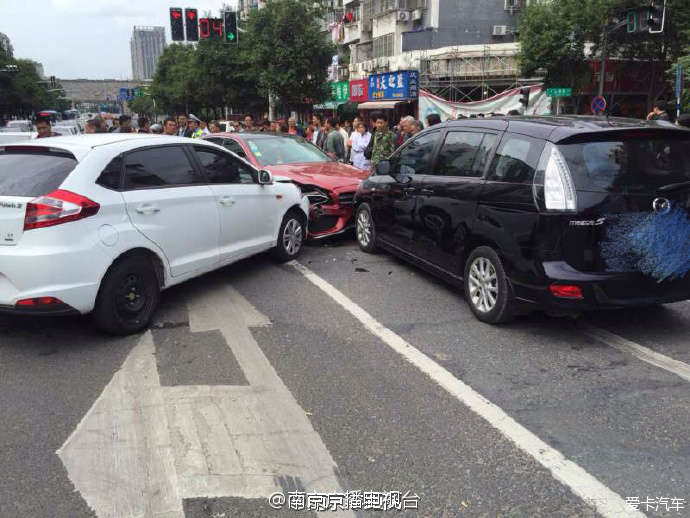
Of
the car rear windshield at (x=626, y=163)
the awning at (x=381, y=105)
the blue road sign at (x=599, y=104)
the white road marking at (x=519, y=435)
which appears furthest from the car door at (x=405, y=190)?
the awning at (x=381, y=105)

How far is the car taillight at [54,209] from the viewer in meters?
4.29

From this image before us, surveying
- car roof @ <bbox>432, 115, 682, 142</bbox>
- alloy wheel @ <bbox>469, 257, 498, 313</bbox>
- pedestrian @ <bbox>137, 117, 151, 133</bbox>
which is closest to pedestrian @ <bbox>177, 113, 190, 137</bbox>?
pedestrian @ <bbox>137, 117, 151, 133</bbox>

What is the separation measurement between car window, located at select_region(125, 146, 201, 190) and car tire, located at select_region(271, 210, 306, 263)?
5.80ft

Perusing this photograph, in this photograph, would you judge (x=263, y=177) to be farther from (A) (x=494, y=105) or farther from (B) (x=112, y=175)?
(A) (x=494, y=105)

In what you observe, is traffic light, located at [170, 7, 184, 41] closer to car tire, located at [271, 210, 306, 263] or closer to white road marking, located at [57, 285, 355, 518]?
car tire, located at [271, 210, 306, 263]

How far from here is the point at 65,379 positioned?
4.12 m

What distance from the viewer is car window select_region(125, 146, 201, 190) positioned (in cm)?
504

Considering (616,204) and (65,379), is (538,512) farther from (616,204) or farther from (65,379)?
(65,379)

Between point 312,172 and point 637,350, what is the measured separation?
5497mm

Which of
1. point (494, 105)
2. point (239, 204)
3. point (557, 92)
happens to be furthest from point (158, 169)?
point (557, 92)

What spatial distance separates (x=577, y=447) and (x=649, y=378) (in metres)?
1.20

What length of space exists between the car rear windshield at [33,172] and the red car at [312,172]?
4.17 m

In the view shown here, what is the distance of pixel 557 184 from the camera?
14.3ft

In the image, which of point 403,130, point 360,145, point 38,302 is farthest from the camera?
point 360,145
